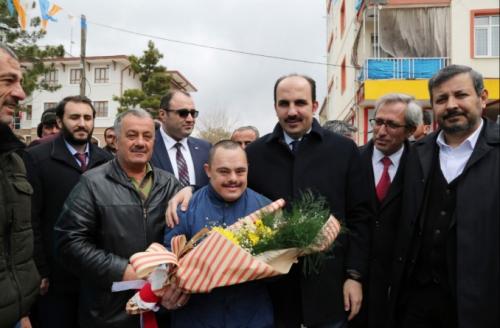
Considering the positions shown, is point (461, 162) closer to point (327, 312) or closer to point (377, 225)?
point (377, 225)

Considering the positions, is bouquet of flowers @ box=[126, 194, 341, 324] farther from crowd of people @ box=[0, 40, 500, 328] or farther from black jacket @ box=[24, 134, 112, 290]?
black jacket @ box=[24, 134, 112, 290]

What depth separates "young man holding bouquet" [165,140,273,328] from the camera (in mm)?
2816

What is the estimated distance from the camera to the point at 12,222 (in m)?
2.64

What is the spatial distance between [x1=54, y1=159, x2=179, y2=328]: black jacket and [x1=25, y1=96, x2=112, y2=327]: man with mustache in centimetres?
76

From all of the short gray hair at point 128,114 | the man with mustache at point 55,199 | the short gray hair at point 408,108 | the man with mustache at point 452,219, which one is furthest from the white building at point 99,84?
the man with mustache at point 452,219

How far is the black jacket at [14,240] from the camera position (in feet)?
8.30

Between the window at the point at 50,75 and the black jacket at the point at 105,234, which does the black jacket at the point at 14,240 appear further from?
the window at the point at 50,75

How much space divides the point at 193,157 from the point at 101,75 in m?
46.2

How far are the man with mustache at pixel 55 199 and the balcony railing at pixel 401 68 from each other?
15.5 m

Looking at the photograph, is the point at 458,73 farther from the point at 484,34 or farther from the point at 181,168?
the point at 484,34

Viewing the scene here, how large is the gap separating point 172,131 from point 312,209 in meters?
2.38

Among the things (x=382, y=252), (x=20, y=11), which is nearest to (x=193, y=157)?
(x=382, y=252)

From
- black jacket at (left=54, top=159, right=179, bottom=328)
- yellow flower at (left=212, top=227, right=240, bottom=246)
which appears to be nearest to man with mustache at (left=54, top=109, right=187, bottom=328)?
black jacket at (left=54, top=159, right=179, bottom=328)

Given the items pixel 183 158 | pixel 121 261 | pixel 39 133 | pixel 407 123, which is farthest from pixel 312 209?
pixel 39 133
